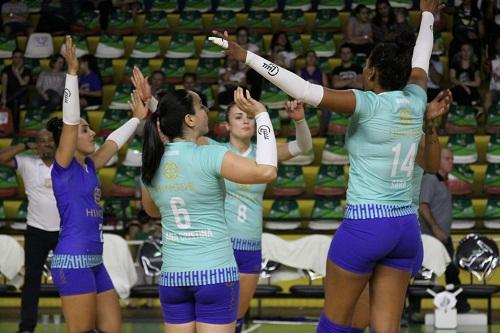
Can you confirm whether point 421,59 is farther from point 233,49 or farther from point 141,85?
point 141,85

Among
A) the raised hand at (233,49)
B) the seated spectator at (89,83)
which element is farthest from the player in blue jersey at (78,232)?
the seated spectator at (89,83)

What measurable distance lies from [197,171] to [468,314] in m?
6.93

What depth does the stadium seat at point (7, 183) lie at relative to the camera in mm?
14250

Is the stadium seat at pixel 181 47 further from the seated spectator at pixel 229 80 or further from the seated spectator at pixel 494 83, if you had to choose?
the seated spectator at pixel 494 83

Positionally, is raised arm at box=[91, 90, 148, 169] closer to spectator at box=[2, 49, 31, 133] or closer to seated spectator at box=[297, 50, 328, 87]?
seated spectator at box=[297, 50, 328, 87]

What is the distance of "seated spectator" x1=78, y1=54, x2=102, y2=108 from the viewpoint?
1545 cm

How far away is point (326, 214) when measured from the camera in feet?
43.5

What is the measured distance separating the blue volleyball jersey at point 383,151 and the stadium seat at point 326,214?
7404 millimetres

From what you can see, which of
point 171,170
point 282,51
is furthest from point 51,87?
point 171,170

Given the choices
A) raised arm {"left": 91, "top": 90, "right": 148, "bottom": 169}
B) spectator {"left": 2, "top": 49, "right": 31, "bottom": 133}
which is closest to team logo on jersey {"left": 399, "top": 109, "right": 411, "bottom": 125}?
raised arm {"left": 91, "top": 90, "right": 148, "bottom": 169}

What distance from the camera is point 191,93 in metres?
5.53

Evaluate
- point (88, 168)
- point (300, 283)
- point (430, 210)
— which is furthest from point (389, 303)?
point (300, 283)

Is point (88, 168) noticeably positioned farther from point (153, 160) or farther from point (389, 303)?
point (389, 303)

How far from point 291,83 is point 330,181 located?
8378mm
